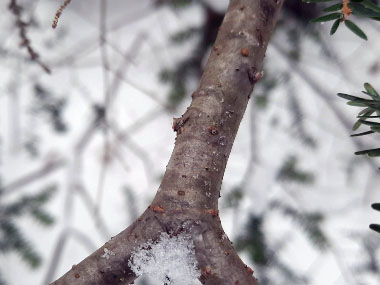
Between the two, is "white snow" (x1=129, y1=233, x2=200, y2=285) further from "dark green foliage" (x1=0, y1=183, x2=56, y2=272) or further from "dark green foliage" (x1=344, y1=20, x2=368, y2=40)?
"dark green foliage" (x1=0, y1=183, x2=56, y2=272)

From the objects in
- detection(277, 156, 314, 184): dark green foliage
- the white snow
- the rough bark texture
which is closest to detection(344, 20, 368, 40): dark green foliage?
the rough bark texture

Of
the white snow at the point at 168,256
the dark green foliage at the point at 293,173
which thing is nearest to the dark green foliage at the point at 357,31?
the white snow at the point at 168,256

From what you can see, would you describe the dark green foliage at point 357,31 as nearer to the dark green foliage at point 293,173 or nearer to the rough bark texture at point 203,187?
the rough bark texture at point 203,187

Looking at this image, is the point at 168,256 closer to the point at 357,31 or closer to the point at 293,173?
the point at 357,31

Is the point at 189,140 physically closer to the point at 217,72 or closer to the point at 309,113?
the point at 217,72

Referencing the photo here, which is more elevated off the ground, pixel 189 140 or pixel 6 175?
pixel 6 175

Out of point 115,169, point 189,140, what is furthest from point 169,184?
point 115,169
